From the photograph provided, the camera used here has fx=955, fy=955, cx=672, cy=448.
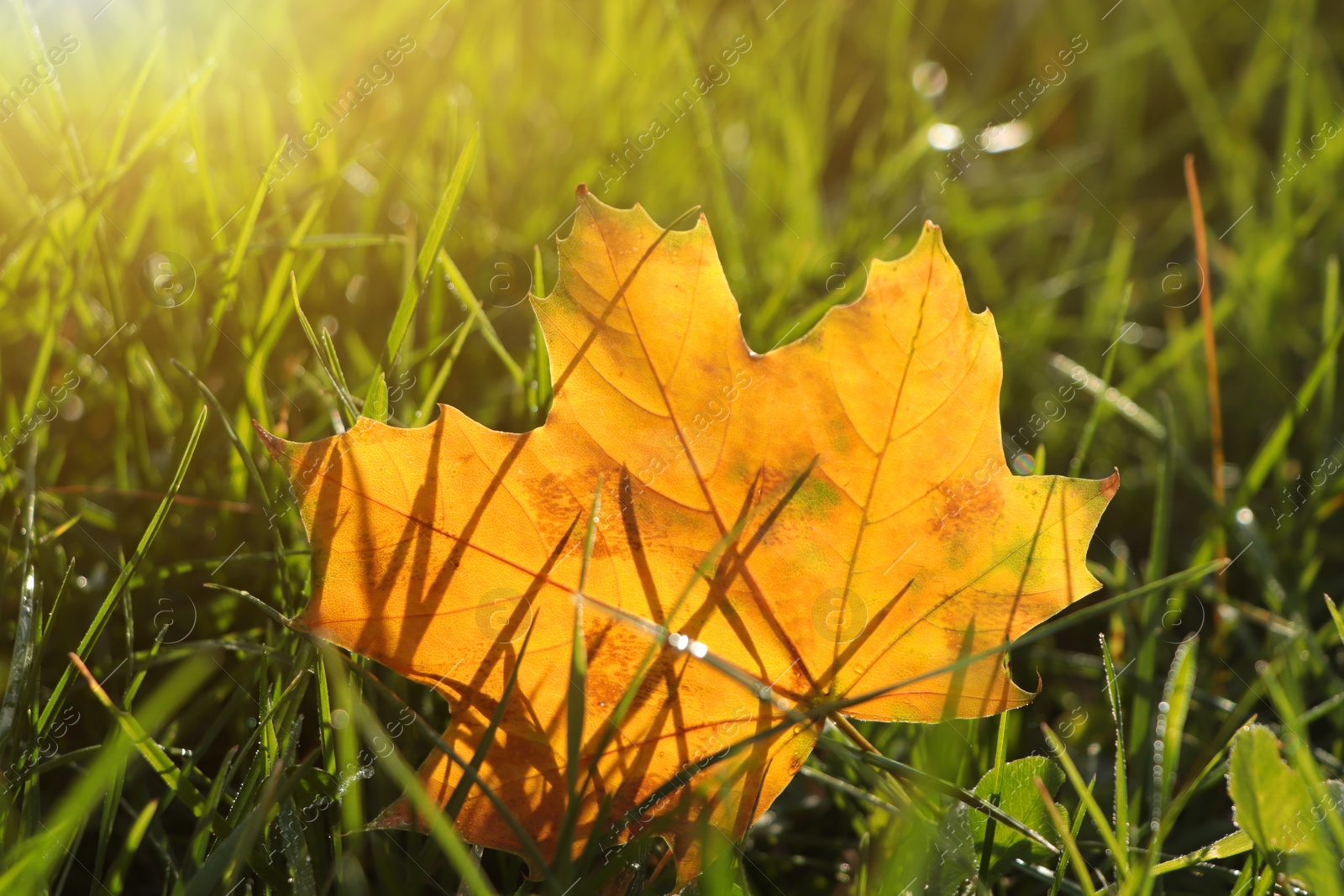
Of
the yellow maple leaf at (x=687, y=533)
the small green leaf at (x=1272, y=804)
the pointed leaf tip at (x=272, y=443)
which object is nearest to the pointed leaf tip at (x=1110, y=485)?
the yellow maple leaf at (x=687, y=533)

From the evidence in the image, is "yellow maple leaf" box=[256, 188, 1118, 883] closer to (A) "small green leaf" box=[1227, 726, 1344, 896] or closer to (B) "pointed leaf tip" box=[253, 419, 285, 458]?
(B) "pointed leaf tip" box=[253, 419, 285, 458]

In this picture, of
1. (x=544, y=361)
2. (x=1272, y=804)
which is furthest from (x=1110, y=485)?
(x=544, y=361)

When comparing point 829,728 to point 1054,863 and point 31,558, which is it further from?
point 31,558

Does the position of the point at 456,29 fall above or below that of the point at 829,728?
above

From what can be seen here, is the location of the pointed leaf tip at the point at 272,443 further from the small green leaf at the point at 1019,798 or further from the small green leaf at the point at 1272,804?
the small green leaf at the point at 1272,804

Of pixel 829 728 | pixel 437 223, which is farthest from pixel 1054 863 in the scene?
pixel 437 223
